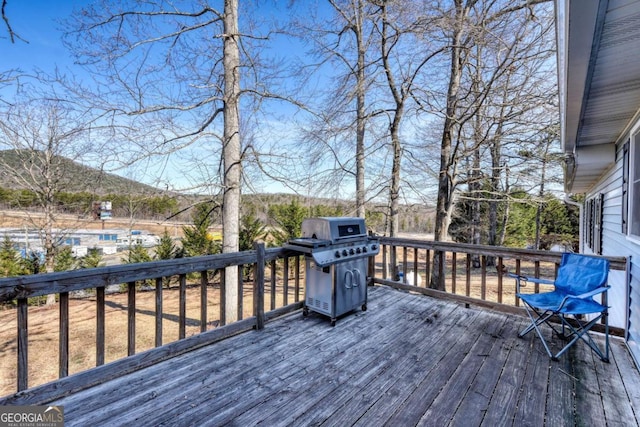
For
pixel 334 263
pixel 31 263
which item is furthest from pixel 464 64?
pixel 31 263

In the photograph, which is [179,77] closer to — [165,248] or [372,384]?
[372,384]

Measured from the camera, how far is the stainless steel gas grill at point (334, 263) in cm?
324

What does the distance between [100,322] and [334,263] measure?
6.83ft

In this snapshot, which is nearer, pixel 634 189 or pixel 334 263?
pixel 634 189

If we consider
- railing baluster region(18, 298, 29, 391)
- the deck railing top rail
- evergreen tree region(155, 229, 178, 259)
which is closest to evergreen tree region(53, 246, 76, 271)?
evergreen tree region(155, 229, 178, 259)

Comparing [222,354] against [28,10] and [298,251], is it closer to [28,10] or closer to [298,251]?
[298,251]

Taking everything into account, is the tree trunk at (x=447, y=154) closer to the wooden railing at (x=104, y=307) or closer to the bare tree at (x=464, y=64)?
the bare tree at (x=464, y=64)

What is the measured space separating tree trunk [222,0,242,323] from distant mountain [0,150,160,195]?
1329 mm

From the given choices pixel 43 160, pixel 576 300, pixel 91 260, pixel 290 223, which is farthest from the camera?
pixel 290 223

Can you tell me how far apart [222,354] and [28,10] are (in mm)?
5236

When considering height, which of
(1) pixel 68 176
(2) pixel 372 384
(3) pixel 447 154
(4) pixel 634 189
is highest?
(3) pixel 447 154

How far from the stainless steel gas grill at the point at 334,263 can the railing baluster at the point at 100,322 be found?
5.85 ft

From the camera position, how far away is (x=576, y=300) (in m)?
2.87

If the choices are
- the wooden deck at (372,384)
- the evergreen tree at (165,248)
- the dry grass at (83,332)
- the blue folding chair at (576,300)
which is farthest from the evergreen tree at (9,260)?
the blue folding chair at (576,300)
